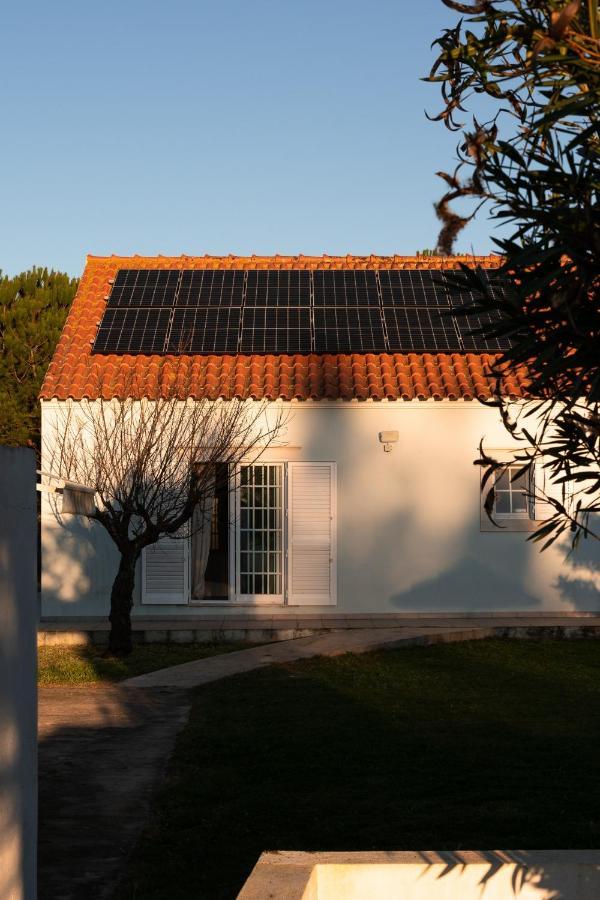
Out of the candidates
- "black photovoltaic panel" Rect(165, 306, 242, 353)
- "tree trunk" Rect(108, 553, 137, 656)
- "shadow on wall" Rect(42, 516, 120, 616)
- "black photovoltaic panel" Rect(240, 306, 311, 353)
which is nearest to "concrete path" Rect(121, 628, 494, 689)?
"tree trunk" Rect(108, 553, 137, 656)

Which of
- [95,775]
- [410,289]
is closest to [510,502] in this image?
[410,289]

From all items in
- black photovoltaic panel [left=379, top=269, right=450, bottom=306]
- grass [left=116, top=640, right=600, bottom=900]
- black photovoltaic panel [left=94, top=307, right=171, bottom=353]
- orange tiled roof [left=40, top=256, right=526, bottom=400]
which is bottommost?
grass [left=116, top=640, right=600, bottom=900]

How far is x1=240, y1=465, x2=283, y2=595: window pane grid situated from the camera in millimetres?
18000

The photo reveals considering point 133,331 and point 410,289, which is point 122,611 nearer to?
point 133,331

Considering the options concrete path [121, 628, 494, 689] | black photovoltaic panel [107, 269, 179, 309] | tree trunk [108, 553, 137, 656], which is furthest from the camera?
black photovoltaic panel [107, 269, 179, 309]

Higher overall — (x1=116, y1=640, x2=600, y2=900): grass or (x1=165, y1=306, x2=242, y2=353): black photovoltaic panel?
(x1=165, y1=306, x2=242, y2=353): black photovoltaic panel

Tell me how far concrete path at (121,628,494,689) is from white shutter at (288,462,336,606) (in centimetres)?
174

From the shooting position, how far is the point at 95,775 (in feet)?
29.6

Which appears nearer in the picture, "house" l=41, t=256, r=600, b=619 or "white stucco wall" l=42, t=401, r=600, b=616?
"house" l=41, t=256, r=600, b=619

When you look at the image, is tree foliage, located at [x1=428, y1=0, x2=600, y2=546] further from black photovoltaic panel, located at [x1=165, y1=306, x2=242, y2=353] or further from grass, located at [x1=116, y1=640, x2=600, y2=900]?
black photovoltaic panel, located at [x1=165, y1=306, x2=242, y2=353]

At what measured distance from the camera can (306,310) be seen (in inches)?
782

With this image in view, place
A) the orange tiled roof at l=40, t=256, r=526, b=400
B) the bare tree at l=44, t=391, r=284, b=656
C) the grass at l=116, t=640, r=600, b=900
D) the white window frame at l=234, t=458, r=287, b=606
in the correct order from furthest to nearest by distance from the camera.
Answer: the white window frame at l=234, t=458, r=287, b=606 → the orange tiled roof at l=40, t=256, r=526, b=400 → the bare tree at l=44, t=391, r=284, b=656 → the grass at l=116, t=640, r=600, b=900

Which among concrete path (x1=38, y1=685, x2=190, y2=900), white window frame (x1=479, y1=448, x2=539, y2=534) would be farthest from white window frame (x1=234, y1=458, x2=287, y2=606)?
concrete path (x1=38, y1=685, x2=190, y2=900)

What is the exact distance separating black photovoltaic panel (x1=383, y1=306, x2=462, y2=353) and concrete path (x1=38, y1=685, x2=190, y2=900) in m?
8.17
